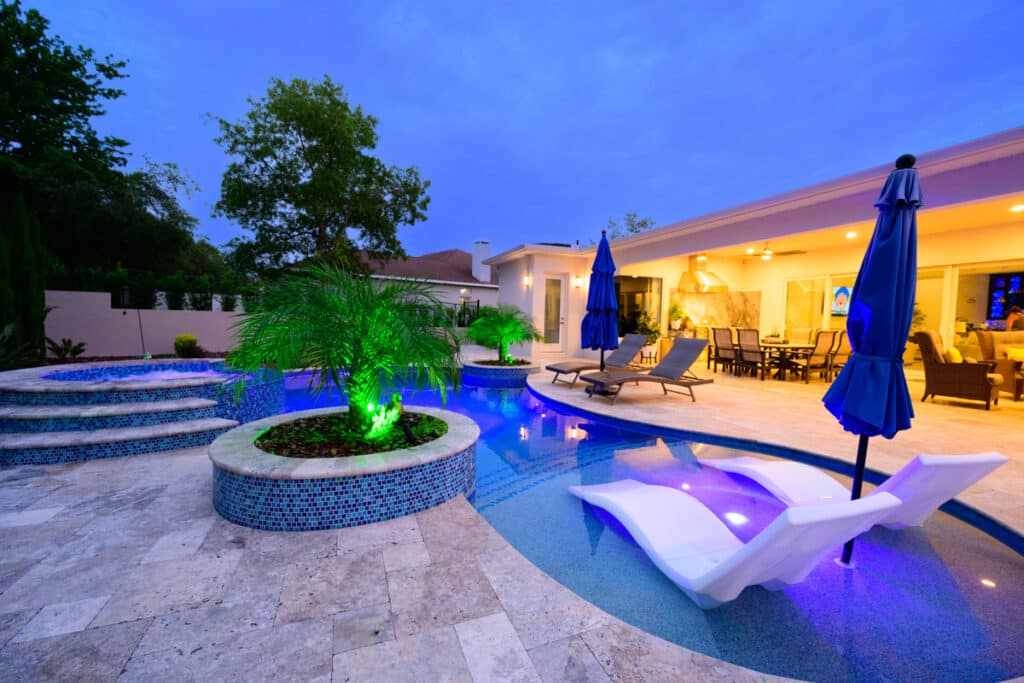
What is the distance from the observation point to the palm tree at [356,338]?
3477 mm

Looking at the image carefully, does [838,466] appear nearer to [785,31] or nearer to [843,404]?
[843,404]

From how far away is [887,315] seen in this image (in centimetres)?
259

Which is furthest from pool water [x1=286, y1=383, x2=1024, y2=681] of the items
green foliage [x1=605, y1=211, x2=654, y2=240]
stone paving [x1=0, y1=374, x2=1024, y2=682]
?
green foliage [x1=605, y1=211, x2=654, y2=240]

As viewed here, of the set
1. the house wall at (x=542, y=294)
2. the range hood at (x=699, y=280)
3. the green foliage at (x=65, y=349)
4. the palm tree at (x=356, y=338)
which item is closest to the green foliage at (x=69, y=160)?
the green foliage at (x=65, y=349)

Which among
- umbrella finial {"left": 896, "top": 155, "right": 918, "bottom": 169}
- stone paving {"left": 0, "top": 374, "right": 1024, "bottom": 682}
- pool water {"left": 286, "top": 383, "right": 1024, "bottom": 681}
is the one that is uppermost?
umbrella finial {"left": 896, "top": 155, "right": 918, "bottom": 169}

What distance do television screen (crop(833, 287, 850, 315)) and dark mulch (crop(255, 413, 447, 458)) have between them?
478 inches

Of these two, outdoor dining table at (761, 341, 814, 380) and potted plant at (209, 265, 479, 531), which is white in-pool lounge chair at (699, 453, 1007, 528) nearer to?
potted plant at (209, 265, 479, 531)

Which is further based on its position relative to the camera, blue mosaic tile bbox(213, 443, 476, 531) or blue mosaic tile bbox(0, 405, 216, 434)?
blue mosaic tile bbox(0, 405, 216, 434)

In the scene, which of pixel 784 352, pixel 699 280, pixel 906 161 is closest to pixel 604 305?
pixel 784 352

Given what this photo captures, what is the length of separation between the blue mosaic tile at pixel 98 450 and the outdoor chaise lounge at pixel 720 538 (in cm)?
429

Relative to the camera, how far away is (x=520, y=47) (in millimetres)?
47344

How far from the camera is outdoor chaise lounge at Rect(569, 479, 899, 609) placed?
1.80m

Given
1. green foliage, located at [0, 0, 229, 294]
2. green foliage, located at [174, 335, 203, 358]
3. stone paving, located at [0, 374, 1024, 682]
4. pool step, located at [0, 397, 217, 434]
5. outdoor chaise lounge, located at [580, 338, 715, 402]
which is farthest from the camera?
green foliage, located at [0, 0, 229, 294]

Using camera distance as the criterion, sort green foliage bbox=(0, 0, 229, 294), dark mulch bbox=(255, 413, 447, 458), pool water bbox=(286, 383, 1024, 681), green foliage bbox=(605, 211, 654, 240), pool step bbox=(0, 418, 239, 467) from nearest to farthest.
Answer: pool water bbox=(286, 383, 1024, 681), dark mulch bbox=(255, 413, 447, 458), pool step bbox=(0, 418, 239, 467), green foliage bbox=(0, 0, 229, 294), green foliage bbox=(605, 211, 654, 240)
